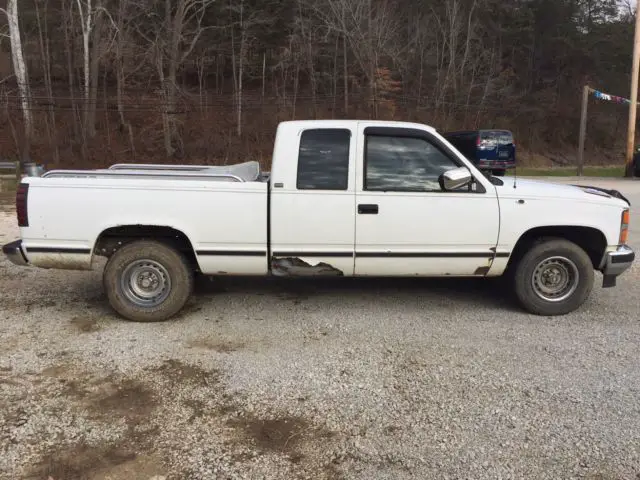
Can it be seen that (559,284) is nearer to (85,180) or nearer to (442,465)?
(442,465)

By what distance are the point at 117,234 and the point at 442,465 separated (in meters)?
3.64

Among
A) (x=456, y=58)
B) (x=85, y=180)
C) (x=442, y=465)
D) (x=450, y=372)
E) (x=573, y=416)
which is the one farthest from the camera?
(x=456, y=58)

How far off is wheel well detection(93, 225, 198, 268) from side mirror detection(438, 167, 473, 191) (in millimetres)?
2391

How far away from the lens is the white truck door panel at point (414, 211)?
5.15 meters

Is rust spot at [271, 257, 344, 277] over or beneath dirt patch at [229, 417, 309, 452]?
over

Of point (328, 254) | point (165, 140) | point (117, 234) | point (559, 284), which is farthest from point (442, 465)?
point (165, 140)

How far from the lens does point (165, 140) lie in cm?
3138

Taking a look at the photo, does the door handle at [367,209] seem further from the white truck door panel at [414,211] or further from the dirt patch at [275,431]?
the dirt patch at [275,431]

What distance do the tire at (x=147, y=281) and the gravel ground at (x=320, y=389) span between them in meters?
0.21

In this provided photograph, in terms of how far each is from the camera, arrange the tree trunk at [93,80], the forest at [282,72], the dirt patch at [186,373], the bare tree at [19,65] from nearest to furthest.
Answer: the dirt patch at [186,373] → the bare tree at [19,65] → the tree trunk at [93,80] → the forest at [282,72]

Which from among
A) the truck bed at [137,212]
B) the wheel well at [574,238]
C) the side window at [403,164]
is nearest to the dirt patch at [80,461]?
the truck bed at [137,212]

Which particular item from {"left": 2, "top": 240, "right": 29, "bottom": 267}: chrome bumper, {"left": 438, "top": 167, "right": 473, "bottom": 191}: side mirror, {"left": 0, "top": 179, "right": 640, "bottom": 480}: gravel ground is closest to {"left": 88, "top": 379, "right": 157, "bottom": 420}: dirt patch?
{"left": 0, "top": 179, "right": 640, "bottom": 480}: gravel ground

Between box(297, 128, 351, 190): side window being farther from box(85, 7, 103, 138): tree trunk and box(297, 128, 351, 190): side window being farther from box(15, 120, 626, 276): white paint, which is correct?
box(85, 7, 103, 138): tree trunk

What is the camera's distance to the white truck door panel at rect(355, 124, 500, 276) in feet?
16.9
